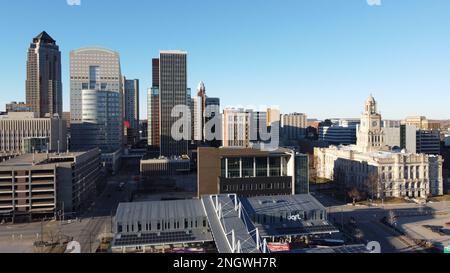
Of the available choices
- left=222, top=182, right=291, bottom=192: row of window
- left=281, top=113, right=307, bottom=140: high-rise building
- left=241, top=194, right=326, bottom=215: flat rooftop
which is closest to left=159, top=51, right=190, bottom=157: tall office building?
left=222, top=182, right=291, bottom=192: row of window

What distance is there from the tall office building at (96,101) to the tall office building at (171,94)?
10476mm

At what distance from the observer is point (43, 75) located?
5177 inches

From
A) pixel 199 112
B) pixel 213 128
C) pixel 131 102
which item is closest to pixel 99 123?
pixel 213 128

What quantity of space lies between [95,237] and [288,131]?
9327 cm

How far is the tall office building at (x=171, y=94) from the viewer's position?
240ft

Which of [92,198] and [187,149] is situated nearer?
[92,198]

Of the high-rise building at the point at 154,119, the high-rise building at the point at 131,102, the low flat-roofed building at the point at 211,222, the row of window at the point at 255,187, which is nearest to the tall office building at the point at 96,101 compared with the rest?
the high-rise building at the point at 154,119

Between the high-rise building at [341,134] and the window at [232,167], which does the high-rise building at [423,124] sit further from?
the window at [232,167]

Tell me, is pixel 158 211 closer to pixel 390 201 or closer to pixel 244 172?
pixel 244 172

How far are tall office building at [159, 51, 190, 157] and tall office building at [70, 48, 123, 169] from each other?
34.4ft

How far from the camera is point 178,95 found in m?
74.2

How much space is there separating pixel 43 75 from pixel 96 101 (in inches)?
2822
